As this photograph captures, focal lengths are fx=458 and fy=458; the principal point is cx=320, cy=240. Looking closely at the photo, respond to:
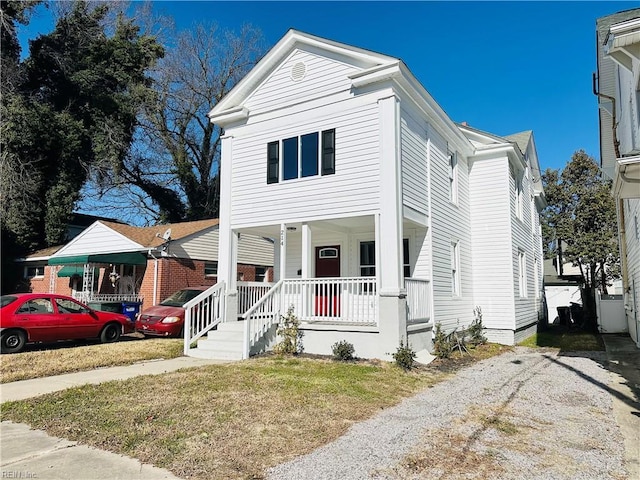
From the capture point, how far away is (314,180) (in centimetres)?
1139

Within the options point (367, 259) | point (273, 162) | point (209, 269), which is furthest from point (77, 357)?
point (209, 269)

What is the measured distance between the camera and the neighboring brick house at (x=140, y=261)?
18.9 m

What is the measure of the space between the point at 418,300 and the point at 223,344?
15.6 feet

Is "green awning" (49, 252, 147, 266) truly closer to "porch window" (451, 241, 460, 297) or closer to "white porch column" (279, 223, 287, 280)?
"white porch column" (279, 223, 287, 280)

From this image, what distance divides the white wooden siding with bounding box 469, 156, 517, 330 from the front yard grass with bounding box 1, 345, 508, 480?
6.60m

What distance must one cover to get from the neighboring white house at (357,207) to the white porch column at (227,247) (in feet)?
0.11

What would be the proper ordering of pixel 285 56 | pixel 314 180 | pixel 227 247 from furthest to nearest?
1. pixel 227 247
2. pixel 285 56
3. pixel 314 180

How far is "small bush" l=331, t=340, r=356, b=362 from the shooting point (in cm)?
984

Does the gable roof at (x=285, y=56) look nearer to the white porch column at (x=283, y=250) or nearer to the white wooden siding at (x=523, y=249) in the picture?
the white porch column at (x=283, y=250)

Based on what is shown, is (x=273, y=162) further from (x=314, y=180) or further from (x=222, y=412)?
(x=222, y=412)

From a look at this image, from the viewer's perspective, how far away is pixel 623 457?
4539 millimetres

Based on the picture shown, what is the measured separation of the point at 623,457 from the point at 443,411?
218 centimetres

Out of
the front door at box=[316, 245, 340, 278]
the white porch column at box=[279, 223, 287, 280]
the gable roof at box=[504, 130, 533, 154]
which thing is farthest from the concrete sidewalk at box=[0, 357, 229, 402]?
the gable roof at box=[504, 130, 533, 154]

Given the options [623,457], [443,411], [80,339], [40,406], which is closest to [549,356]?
[443,411]
